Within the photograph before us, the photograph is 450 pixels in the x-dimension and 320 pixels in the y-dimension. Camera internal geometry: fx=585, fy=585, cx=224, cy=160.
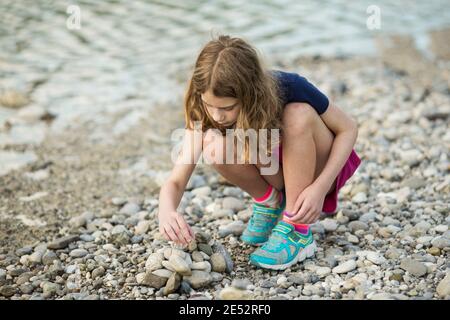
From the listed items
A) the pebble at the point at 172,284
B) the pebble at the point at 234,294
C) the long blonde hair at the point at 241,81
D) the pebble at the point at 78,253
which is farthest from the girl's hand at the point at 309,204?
the pebble at the point at 78,253

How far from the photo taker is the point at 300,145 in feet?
8.43

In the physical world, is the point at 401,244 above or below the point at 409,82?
below

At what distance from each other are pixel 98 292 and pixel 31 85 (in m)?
3.89

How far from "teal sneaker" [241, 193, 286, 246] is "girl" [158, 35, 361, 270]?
0.07 m

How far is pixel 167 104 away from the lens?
5.52 m

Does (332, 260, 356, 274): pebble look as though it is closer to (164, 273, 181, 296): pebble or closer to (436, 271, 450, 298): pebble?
(436, 271, 450, 298): pebble

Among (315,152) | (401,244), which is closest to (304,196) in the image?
(315,152)

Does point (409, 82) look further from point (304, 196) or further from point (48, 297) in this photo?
point (48, 297)

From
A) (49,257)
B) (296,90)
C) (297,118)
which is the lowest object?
(49,257)

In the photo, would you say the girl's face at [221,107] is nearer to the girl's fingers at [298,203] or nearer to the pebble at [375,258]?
the girl's fingers at [298,203]

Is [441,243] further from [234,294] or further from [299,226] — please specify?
[234,294]

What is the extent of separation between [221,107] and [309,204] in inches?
23.1

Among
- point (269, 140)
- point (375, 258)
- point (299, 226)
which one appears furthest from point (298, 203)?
point (375, 258)

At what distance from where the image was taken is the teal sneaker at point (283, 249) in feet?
8.70
